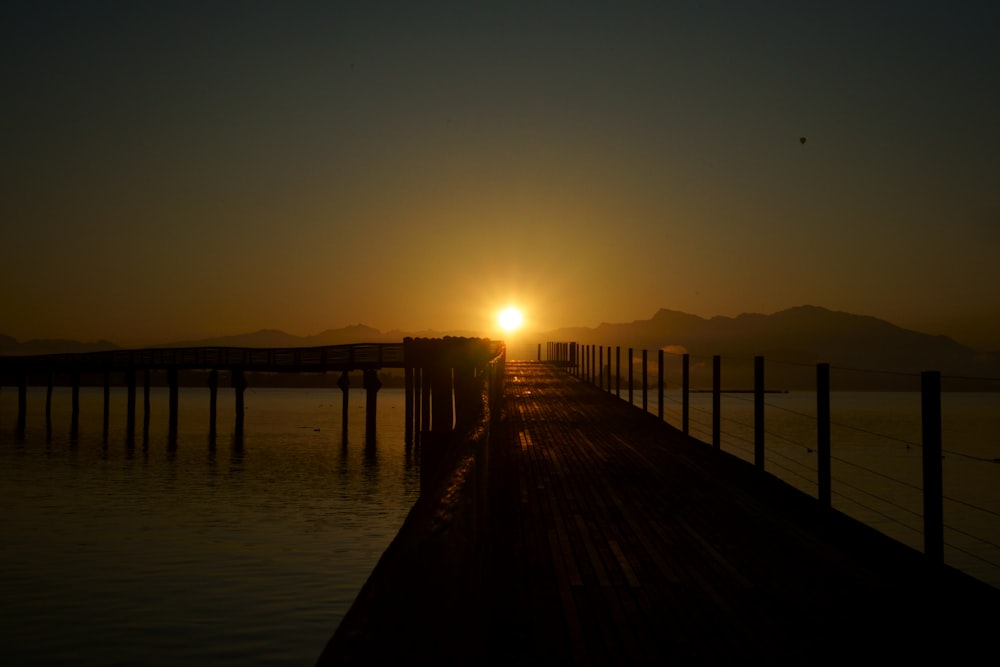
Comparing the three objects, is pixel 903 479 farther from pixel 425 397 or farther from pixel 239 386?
pixel 239 386

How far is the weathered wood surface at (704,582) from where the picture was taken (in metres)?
4.74

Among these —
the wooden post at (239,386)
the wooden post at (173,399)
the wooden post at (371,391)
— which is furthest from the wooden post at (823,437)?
the wooden post at (173,399)

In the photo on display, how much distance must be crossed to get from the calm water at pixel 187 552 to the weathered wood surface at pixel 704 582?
17.8 feet

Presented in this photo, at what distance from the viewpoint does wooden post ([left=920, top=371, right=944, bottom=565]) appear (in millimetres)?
6531

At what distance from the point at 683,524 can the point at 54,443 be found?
4730 cm

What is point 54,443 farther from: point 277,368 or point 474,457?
point 474,457

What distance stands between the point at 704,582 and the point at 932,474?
2.01m

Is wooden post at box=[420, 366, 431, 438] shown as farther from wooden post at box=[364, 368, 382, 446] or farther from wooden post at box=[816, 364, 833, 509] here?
wooden post at box=[816, 364, 833, 509]

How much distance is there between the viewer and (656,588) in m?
5.84

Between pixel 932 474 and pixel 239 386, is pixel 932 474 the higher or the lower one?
the higher one

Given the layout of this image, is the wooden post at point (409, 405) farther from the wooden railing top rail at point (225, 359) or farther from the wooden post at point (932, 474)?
the wooden post at point (932, 474)

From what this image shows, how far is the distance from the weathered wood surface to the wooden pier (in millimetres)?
16

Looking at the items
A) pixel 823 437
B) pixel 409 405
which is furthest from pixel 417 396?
pixel 823 437

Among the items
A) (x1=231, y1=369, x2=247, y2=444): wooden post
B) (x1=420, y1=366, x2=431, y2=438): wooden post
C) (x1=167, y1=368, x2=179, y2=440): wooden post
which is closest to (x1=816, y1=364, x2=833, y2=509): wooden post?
(x1=420, y1=366, x2=431, y2=438): wooden post
